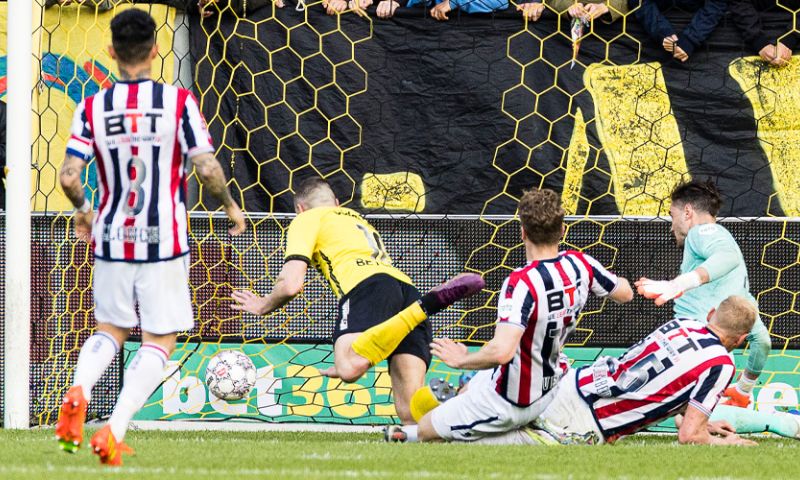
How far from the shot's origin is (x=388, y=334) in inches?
244

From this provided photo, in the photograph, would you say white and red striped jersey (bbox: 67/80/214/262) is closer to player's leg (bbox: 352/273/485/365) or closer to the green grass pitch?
the green grass pitch

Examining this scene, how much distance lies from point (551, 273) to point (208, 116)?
10.3ft

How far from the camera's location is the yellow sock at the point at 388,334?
618 centimetres

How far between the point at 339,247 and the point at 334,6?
2033mm

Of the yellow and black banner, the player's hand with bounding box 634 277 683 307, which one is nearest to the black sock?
the player's hand with bounding box 634 277 683 307

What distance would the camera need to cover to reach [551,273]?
18.1ft

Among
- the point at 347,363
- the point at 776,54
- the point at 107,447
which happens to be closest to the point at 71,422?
the point at 107,447

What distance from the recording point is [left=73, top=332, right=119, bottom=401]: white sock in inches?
Result: 181

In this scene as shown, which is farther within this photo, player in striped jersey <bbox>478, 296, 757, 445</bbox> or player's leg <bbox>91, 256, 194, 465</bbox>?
player in striped jersey <bbox>478, 296, 757, 445</bbox>

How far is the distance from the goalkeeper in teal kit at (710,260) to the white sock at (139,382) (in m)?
2.85

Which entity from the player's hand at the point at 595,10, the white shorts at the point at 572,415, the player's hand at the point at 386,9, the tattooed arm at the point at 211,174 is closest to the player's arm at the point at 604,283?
the white shorts at the point at 572,415

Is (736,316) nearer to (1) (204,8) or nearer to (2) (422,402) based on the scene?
(2) (422,402)

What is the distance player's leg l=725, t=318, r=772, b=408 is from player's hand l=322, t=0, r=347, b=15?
322 cm

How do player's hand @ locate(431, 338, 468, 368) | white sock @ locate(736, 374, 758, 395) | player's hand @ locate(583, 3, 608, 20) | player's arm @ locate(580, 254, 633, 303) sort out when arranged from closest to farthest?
player's hand @ locate(431, 338, 468, 368) < player's arm @ locate(580, 254, 633, 303) < white sock @ locate(736, 374, 758, 395) < player's hand @ locate(583, 3, 608, 20)
